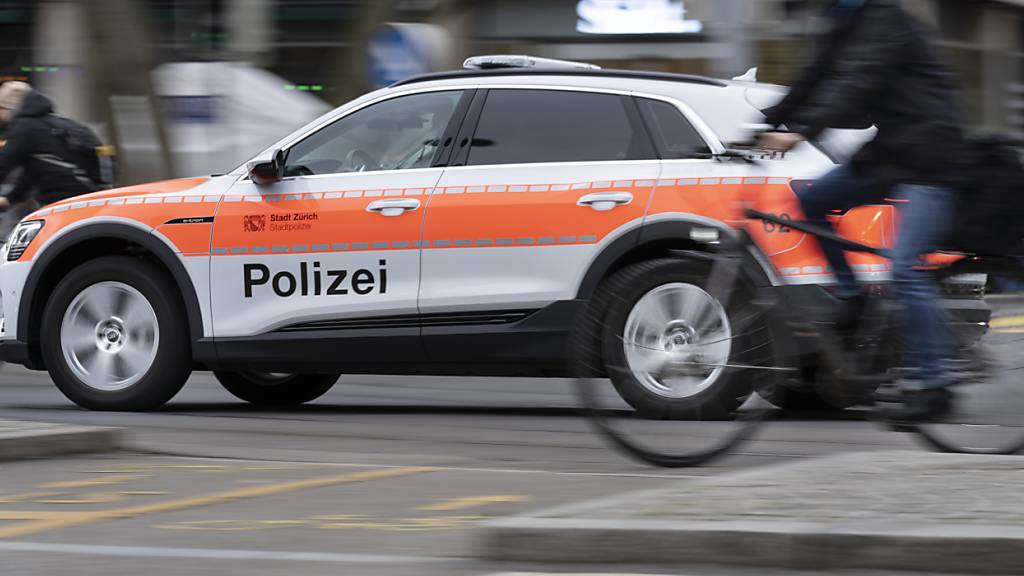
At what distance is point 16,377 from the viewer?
→ 11.4 metres

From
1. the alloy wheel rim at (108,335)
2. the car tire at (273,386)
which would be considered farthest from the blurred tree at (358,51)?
the alloy wheel rim at (108,335)

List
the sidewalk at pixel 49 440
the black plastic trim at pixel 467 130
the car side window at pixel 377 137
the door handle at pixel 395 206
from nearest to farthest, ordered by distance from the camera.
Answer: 1. the sidewalk at pixel 49 440
2. the door handle at pixel 395 206
3. the black plastic trim at pixel 467 130
4. the car side window at pixel 377 137

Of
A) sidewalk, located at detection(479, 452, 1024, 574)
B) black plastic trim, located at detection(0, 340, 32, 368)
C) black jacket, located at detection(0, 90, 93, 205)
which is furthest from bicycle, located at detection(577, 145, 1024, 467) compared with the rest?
black jacket, located at detection(0, 90, 93, 205)

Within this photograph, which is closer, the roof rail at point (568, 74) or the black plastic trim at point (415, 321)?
the black plastic trim at point (415, 321)

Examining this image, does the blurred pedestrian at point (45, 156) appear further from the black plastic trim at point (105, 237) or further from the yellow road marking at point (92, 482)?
the yellow road marking at point (92, 482)

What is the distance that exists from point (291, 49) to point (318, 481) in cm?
1743

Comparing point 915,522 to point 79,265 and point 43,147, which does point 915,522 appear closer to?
point 79,265

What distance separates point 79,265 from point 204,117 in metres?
8.71

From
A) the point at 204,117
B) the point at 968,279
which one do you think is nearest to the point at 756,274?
the point at 968,279

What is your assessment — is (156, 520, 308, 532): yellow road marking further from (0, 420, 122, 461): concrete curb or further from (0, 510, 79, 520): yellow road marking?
(0, 420, 122, 461): concrete curb

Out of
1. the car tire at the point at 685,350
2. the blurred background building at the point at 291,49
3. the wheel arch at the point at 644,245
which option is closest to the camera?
the car tire at the point at 685,350

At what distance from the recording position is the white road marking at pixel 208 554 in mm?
4586

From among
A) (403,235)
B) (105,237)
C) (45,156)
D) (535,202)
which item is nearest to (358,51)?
(45,156)

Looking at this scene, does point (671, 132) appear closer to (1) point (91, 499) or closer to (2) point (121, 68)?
(1) point (91, 499)
